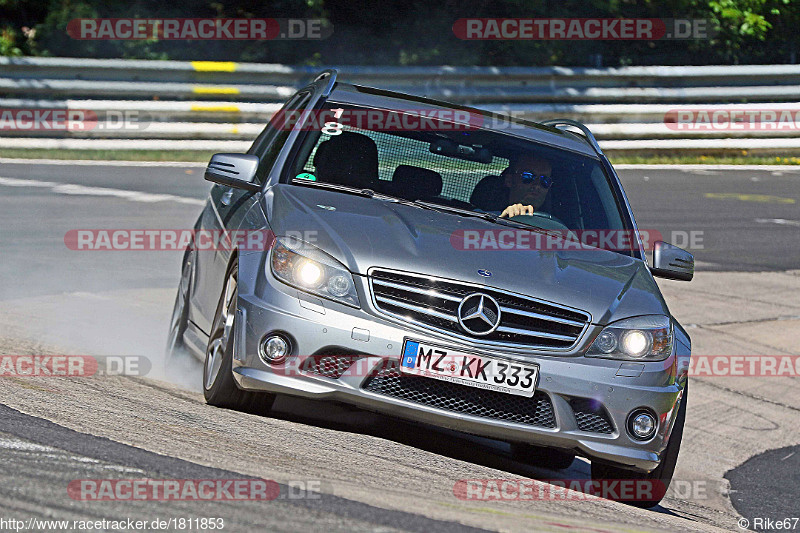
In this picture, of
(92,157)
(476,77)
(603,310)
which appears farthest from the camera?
(476,77)

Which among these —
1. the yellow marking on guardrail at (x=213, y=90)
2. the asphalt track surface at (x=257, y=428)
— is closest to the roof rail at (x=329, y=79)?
the asphalt track surface at (x=257, y=428)

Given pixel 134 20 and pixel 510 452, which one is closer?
pixel 510 452

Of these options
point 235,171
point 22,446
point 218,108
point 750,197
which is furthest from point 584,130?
point 218,108

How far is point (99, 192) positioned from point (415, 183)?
823 cm

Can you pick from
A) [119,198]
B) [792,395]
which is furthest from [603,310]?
[119,198]

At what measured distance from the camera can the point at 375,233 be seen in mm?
5523

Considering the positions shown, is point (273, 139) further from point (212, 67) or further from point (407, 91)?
point (407, 91)

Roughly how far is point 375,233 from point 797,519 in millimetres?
2521

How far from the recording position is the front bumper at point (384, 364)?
5184mm

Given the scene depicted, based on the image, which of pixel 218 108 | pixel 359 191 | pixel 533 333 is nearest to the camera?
pixel 533 333

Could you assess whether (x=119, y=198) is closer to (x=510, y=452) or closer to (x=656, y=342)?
(x=510, y=452)

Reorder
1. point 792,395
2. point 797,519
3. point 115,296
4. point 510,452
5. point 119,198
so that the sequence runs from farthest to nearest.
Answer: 1. point 119,198
2. point 115,296
3. point 792,395
4. point 510,452
5. point 797,519

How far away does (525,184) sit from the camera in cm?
659

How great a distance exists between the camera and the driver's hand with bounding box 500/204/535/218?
641cm
